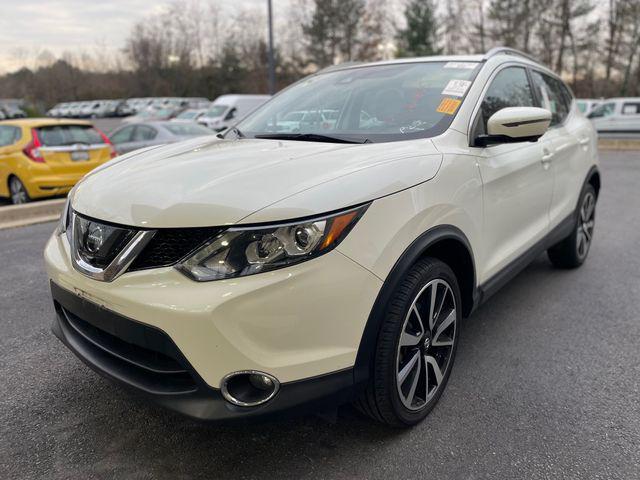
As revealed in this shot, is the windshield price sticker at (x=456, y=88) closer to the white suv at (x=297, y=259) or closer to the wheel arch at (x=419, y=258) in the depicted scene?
the white suv at (x=297, y=259)

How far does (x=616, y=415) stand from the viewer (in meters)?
2.48

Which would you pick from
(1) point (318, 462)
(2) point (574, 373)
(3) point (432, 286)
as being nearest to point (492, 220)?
(3) point (432, 286)

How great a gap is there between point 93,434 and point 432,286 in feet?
5.48

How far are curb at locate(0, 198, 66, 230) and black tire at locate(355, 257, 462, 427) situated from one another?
233 inches

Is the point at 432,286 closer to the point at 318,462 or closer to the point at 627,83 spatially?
the point at 318,462

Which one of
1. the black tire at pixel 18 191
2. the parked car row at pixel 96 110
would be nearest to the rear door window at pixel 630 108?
the black tire at pixel 18 191

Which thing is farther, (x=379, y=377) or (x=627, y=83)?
(x=627, y=83)

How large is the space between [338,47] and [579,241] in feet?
129

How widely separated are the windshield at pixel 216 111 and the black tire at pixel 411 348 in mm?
21186

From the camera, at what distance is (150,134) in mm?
10977

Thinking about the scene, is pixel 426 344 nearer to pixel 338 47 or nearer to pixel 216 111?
pixel 216 111

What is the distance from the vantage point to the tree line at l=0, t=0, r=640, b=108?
3322 cm

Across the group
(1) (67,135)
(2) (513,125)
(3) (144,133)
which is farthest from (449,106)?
(3) (144,133)

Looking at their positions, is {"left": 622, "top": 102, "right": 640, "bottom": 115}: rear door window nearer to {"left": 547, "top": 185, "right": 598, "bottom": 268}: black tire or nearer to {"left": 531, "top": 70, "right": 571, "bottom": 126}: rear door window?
{"left": 547, "top": 185, "right": 598, "bottom": 268}: black tire
